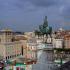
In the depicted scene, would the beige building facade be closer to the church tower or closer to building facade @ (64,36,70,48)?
the church tower

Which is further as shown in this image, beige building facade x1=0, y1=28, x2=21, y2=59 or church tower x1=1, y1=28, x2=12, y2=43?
church tower x1=1, y1=28, x2=12, y2=43

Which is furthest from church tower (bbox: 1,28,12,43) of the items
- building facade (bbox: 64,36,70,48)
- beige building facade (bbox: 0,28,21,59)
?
building facade (bbox: 64,36,70,48)

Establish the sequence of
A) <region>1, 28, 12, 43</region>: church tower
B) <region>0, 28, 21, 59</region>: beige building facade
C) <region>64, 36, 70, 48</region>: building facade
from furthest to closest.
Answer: <region>1, 28, 12, 43</region>: church tower
<region>0, 28, 21, 59</region>: beige building facade
<region>64, 36, 70, 48</region>: building facade

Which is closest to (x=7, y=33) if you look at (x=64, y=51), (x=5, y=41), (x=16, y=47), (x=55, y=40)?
(x=5, y=41)

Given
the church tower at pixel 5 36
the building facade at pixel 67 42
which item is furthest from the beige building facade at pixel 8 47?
the building facade at pixel 67 42

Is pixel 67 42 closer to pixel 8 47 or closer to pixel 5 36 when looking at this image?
pixel 8 47

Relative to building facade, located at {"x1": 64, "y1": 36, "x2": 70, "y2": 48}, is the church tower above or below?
above

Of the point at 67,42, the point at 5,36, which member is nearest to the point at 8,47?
the point at 5,36

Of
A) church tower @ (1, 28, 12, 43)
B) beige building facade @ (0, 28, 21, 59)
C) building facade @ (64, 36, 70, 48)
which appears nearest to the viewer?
building facade @ (64, 36, 70, 48)

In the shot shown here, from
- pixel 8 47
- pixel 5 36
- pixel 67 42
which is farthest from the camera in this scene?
pixel 5 36

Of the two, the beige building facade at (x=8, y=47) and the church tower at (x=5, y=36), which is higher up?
the church tower at (x=5, y=36)

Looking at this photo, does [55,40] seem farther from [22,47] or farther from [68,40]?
[22,47]

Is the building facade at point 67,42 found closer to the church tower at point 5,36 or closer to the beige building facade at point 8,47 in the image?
the beige building facade at point 8,47

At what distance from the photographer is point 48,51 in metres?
10.7
